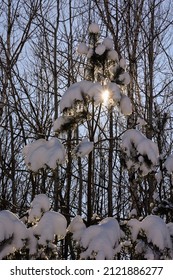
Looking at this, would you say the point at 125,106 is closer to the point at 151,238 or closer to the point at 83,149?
the point at 83,149

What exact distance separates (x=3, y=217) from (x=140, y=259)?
Result: 0.96 m

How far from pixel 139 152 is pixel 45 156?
2.04 ft

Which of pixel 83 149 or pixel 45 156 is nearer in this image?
pixel 45 156

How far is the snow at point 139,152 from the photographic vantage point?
10.1ft

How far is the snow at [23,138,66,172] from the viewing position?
119 inches

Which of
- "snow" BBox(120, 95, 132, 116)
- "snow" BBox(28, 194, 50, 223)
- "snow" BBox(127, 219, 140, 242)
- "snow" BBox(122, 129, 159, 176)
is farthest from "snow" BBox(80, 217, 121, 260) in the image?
"snow" BBox(120, 95, 132, 116)

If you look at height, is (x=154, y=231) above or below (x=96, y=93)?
below

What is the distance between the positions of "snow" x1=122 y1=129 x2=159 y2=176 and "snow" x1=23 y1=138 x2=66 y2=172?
0.44 metres

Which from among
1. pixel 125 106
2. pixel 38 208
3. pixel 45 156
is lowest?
pixel 38 208

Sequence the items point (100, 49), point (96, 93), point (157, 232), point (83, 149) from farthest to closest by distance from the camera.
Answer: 1. point (100, 49)
2. point (83, 149)
3. point (96, 93)
4. point (157, 232)

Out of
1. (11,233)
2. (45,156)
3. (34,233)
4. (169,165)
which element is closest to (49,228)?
(34,233)

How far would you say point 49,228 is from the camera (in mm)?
2904

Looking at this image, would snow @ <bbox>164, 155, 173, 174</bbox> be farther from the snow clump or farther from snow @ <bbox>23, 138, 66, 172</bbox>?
snow @ <bbox>23, 138, 66, 172</bbox>
